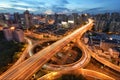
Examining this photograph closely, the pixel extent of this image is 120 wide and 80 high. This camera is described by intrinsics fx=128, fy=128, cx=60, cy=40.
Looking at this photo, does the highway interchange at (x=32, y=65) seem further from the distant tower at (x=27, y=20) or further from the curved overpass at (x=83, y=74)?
the distant tower at (x=27, y=20)

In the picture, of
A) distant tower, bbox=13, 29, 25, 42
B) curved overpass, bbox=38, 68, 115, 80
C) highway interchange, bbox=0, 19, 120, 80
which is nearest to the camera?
highway interchange, bbox=0, 19, 120, 80

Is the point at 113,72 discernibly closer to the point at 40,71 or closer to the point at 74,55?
the point at 74,55

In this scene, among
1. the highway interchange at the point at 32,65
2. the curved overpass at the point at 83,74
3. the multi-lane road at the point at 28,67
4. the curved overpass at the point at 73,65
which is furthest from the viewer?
the curved overpass at the point at 73,65

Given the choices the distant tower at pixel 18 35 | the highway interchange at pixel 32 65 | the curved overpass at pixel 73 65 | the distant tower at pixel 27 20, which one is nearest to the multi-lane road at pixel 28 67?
the highway interchange at pixel 32 65

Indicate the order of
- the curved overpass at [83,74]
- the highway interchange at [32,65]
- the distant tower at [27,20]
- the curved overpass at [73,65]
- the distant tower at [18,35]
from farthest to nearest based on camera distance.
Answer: the distant tower at [27,20] < the distant tower at [18,35] < the curved overpass at [73,65] < the curved overpass at [83,74] < the highway interchange at [32,65]

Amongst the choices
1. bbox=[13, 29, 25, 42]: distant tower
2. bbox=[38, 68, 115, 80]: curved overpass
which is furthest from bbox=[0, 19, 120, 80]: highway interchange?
bbox=[13, 29, 25, 42]: distant tower

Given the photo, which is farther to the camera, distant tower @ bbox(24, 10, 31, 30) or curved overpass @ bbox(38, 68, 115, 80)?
distant tower @ bbox(24, 10, 31, 30)

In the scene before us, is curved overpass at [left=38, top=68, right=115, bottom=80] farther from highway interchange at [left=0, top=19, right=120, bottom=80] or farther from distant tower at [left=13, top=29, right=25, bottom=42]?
distant tower at [left=13, top=29, right=25, bottom=42]

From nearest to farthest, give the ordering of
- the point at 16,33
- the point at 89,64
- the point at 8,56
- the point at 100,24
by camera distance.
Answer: the point at 89,64
the point at 8,56
the point at 16,33
the point at 100,24

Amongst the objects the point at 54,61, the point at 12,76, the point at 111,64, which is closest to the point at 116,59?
the point at 111,64

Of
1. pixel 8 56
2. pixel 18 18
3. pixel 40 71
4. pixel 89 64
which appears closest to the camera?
pixel 40 71

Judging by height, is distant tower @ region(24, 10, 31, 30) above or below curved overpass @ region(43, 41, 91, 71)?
above
